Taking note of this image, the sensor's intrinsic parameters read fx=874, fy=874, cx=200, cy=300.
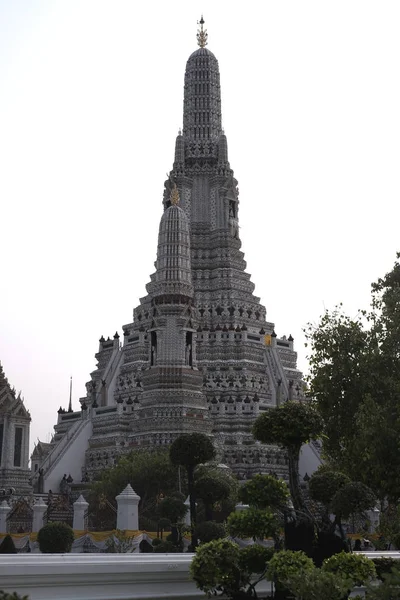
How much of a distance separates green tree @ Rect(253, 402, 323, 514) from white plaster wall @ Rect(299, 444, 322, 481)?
175 feet

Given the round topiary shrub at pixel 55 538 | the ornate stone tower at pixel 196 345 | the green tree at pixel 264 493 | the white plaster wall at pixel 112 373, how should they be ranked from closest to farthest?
the green tree at pixel 264 493 → the round topiary shrub at pixel 55 538 → the ornate stone tower at pixel 196 345 → the white plaster wall at pixel 112 373

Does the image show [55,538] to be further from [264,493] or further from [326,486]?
[264,493]

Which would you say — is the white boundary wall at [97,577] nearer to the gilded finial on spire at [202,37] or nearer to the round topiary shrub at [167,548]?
the round topiary shrub at [167,548]

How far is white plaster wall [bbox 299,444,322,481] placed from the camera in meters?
71.6

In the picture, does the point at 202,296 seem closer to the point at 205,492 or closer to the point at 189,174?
the point at 189,174

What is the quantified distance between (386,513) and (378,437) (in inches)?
304

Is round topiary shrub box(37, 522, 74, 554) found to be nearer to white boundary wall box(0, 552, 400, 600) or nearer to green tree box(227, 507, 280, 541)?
green tree box(227, 507, 280, 541)

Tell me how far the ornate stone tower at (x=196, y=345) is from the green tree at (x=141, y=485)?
10169 millimetres

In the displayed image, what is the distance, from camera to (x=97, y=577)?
1452 cm

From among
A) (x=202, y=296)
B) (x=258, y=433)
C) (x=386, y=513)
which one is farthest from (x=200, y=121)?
(x=258, y=433)

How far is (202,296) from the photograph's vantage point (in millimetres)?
86688

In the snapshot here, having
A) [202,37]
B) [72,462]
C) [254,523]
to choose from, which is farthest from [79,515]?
[202,37]

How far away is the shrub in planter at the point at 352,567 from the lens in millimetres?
15266

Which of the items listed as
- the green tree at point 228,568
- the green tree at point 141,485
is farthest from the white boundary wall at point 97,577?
the green tree at point 141,485
